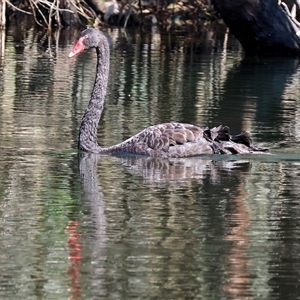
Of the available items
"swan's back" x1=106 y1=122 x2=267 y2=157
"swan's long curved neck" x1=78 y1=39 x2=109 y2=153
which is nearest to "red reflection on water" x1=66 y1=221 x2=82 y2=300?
"swan's back" x1=106 y1=122 x2=267 y2=157

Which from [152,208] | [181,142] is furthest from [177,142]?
[152,208]

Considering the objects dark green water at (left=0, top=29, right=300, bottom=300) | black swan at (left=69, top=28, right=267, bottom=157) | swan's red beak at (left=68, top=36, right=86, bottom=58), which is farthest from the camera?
swan's red beak at (left=68, top=36, right=86, bottom=58)

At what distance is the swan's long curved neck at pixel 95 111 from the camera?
9.93 m

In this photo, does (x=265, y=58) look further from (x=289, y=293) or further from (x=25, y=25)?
(x=289, y=293)

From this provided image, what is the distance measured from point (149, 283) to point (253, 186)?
9.12ft

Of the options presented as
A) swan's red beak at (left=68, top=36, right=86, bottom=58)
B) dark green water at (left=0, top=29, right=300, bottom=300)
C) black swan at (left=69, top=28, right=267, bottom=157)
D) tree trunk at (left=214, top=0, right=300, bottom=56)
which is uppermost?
swan's red beak at (left=68, top=36, right=86, bottom=58)

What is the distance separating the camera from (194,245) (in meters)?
6.73

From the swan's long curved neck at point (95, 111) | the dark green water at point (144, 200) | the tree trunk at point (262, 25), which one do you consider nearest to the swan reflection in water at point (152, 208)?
the dark green water at point (144, 200)

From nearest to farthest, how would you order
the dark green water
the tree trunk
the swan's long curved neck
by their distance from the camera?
the dark green water, the swan's long curved neck, the tree trunk

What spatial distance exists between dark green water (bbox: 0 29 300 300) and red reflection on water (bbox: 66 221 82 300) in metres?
0.01

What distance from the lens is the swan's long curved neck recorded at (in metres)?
9.93

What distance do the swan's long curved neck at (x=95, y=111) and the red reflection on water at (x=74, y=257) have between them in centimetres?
270

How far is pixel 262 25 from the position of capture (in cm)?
1912

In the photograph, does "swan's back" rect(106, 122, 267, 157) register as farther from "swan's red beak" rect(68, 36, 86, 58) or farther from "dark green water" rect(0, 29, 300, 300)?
"swan's red beak" rect(68, 36, 86, 58)
